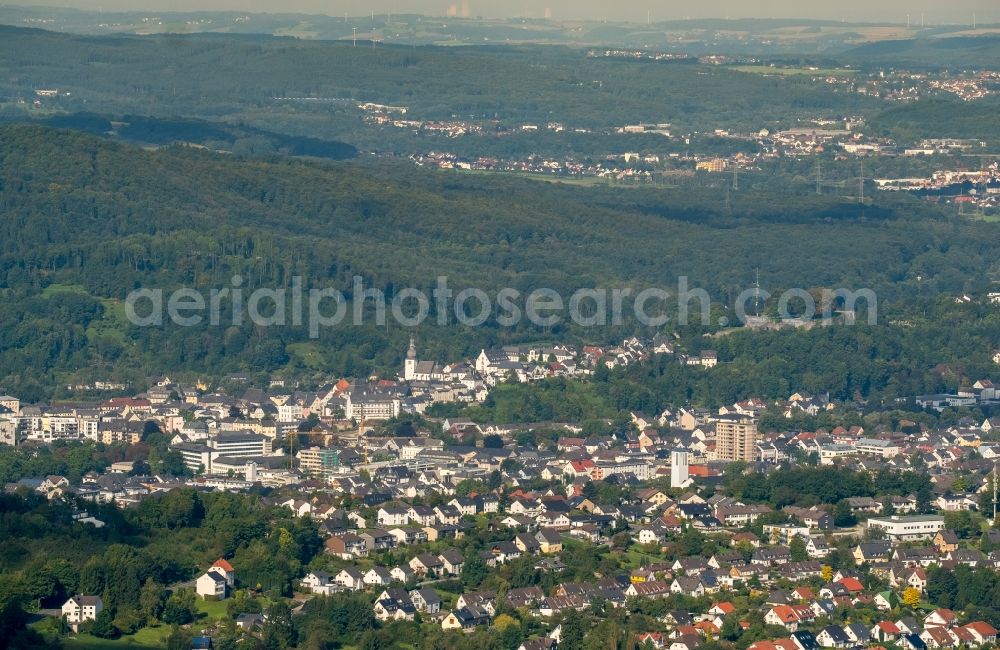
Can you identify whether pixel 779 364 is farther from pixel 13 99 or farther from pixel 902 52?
pixel 902 52

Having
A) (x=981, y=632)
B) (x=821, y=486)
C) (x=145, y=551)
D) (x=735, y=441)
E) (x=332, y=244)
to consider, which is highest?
(x=145, y=551)

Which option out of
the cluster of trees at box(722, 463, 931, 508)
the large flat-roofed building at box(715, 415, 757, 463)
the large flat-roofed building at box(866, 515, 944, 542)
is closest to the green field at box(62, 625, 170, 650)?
the large flat-roofed building at box(866, 515, 944, 542)

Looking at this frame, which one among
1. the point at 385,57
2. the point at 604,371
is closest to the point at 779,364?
the point at 604,371

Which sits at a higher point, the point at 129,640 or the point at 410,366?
the point at 129,640

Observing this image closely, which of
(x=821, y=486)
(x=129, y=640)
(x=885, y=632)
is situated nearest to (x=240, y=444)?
(x=821, y=486)

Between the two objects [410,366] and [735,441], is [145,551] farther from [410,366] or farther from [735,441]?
[410,366]

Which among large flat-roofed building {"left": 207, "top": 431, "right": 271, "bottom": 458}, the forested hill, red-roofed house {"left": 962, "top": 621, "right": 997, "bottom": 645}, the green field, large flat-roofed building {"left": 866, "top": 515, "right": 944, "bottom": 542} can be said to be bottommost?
the forested hill

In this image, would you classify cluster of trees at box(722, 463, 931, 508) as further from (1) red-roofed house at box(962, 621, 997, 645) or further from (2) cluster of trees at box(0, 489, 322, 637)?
(1) red-roofed house at box(962, 621, 997, 645)
